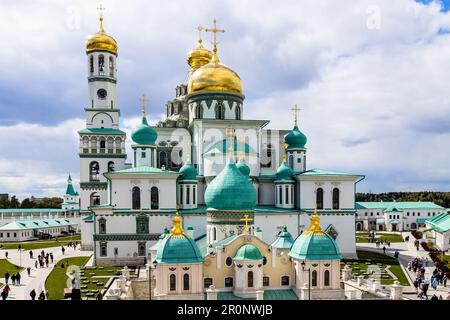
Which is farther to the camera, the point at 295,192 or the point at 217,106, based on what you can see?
the point at 217,106

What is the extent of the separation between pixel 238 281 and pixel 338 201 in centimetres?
1869

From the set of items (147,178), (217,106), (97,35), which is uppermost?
(97,35)

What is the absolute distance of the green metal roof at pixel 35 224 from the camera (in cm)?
5022

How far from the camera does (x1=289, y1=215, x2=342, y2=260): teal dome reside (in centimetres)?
1772

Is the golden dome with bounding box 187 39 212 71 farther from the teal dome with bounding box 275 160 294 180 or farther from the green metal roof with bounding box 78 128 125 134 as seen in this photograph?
the teal dome with bounding box 275 160 294 180

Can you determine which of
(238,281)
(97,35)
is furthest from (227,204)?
(97,35)

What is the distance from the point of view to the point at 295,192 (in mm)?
34500

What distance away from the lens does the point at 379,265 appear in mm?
29500

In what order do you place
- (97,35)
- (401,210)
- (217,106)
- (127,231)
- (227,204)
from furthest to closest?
(401,210), (97,35), (217,106), (127,231), (227,204)

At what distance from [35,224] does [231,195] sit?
43686 mm

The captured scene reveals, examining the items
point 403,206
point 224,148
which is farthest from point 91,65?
point 403,206

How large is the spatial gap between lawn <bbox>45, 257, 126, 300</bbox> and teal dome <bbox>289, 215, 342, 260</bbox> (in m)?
11.1

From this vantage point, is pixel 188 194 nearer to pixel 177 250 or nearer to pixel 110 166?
pixel 110 166
